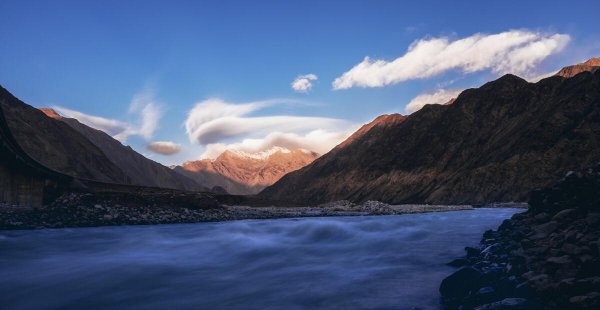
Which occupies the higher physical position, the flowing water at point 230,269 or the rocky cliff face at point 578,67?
the rocky cliff face at point 578,67

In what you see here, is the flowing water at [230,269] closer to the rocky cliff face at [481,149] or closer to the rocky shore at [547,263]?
the rocky shore at [547,263]

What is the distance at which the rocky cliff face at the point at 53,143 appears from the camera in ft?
258

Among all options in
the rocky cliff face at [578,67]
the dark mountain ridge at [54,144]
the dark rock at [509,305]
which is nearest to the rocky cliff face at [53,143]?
the dark mountain ridge at [54,144]

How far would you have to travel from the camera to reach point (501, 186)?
7262 centimetres

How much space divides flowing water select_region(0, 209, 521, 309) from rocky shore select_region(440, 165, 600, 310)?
0.93 metres

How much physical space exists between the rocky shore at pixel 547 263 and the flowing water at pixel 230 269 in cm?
93

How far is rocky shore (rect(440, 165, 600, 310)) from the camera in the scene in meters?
7.15

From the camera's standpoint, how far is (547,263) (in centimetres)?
834

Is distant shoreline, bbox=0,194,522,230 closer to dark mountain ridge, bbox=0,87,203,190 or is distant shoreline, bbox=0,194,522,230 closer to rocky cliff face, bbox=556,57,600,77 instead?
dark mountain ridge, bbox=0,87,203,190

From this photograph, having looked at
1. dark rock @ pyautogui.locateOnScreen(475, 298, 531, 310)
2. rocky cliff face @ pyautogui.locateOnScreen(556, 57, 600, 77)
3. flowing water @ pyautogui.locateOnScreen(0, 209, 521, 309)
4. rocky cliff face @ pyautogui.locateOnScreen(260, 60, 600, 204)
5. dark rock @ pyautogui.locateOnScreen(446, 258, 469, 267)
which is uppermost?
rocky cliff face @ pyautogui.locateOnScreen(556, 57, 600, 77)

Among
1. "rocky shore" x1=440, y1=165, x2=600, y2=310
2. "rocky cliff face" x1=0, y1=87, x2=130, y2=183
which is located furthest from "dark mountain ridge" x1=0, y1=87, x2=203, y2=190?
"rocky shore" x1=440, y1=165, x2=600, y2=310

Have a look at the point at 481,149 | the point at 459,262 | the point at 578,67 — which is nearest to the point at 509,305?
the point at 459,262

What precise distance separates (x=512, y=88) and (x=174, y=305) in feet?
360

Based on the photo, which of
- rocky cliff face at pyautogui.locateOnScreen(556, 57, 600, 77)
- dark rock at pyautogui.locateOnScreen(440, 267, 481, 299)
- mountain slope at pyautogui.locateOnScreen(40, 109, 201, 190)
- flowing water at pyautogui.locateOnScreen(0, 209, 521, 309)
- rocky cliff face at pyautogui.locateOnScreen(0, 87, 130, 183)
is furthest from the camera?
mountain slope at pyautogui.locateOnScreen(40, 109, 201, 190)
